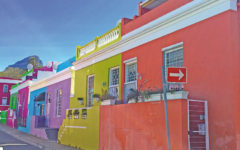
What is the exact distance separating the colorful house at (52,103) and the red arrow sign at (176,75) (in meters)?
11.9

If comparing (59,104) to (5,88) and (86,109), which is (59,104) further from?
(5,88)

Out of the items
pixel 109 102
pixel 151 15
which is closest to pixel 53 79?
pixel 109 102

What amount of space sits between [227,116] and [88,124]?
689 centimetres

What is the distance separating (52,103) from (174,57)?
41.7 ft

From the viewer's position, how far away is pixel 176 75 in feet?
18.9

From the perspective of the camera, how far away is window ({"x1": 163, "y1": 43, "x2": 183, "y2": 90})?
9.13 metres

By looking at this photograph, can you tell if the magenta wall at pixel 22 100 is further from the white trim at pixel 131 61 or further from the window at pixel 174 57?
the window at pixel 174 57

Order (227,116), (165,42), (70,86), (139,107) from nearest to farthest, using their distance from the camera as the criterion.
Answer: (227,116), (139,107), (165,42), (70,86)

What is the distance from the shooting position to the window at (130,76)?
37.6 ft

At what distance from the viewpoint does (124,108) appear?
9.74m

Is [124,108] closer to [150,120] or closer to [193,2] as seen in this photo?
[150,120]

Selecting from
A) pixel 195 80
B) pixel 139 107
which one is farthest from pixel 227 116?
pixel 139 107

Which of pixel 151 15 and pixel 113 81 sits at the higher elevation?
pixel 151 15

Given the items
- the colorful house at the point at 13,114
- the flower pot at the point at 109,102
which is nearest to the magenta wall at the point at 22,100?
the colorful house at the point at 13,114
